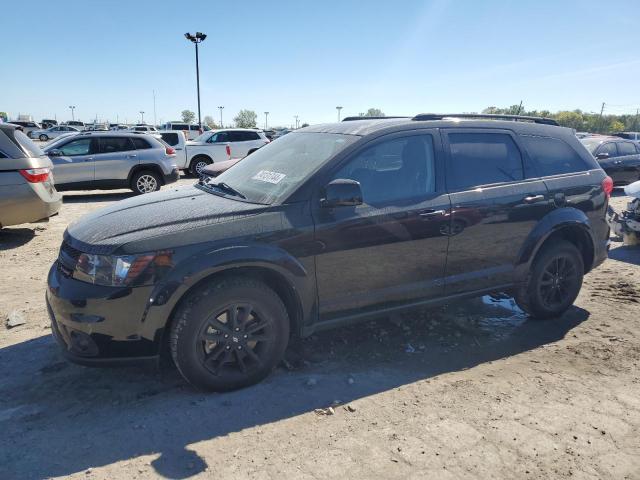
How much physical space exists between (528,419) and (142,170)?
36.4 ft

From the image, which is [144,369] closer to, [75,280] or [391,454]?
[75,280]

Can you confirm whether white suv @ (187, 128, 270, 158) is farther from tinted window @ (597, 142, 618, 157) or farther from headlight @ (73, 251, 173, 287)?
headlight @ (73, 251, 173, 287)

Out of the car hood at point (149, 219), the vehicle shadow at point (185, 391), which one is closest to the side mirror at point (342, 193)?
the car hood at point (149, 219)

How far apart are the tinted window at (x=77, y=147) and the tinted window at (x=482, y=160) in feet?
33.5

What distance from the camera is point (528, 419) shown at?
2977 mm

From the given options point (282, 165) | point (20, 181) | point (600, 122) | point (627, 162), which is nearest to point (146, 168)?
point (20, 181)

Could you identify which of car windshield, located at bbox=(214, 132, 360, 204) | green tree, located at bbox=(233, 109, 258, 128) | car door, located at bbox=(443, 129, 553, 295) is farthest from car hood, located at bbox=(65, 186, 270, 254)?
green tree, located at bbox=(233, 109, 258, 128)

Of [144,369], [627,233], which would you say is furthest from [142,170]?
[627,233]

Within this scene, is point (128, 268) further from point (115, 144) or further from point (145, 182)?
point (115, 144)

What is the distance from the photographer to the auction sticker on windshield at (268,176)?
3.60m

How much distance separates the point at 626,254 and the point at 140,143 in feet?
35.1

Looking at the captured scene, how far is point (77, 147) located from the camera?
1143 centimetres

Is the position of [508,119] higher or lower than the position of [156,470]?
higher

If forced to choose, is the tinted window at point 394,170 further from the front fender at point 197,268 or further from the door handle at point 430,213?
the front fender at point 197,268
